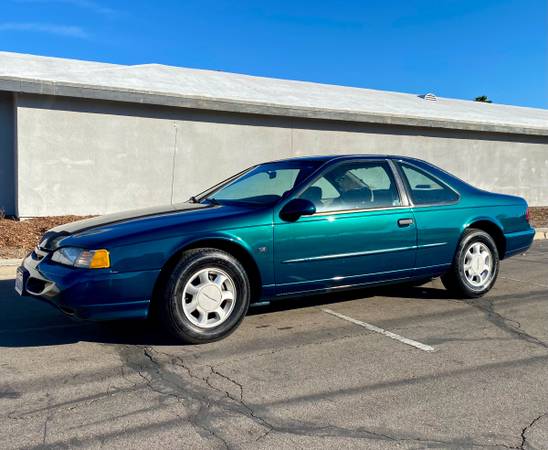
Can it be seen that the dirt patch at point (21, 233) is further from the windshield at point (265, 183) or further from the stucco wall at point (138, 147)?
the windshield at point (265, 183)

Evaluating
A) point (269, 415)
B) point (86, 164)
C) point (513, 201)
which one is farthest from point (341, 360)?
point (86, 164)

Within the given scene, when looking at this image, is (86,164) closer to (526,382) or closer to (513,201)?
(513,201)

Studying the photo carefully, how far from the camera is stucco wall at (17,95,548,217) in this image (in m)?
10.9

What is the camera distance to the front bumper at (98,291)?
416 centimetres

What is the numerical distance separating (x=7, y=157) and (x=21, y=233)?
2.47m

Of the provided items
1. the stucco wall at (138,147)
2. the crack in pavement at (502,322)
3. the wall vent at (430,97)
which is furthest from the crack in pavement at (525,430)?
the wall vent at (430,97)

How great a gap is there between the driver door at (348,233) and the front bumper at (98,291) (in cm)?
116

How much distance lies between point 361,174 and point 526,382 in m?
2.47

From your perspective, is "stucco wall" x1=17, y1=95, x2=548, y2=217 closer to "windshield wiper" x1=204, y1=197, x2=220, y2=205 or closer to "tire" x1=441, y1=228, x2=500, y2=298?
"windshield wiper" x1=204, y1=197, x2=220, y2=205

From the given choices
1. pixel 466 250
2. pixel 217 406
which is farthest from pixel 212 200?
pixel 466 250

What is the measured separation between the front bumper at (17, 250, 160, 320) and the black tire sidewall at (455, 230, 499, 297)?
3200 millimetres

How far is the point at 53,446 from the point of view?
2920mm

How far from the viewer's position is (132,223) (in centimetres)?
461

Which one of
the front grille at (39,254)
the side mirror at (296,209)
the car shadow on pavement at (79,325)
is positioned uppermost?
the side mirror at (296,209)
